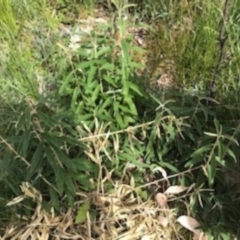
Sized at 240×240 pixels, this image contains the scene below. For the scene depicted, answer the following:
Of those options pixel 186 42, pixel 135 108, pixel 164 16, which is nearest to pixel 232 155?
pixel 135 108

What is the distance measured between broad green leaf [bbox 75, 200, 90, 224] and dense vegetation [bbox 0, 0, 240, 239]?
0.14 feet

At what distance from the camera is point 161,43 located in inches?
127

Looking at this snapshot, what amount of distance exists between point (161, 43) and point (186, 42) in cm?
15

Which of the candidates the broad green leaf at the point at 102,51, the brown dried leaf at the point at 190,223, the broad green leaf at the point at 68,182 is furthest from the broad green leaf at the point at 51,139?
the brown dried leaf at the point at 190,223

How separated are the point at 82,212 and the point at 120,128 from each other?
1.22 feet

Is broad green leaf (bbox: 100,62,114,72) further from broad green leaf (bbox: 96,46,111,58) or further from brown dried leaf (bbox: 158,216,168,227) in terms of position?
brown dried leaf (bbox: 158,216,168,227)

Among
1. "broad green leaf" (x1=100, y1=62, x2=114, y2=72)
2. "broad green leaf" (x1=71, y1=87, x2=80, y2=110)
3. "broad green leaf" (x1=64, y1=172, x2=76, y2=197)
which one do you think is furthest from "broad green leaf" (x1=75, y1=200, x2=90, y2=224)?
"broad green leaf" (x1=100, y1=62, x2=114, y2=72)

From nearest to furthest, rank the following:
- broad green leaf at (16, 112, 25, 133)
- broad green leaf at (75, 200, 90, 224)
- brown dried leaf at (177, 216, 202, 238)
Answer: broad green leaf at (16, 112, 25, 133) → broad green leaf at (75, 200, 90, 224) → brown dried leaf at (177, 216, 202, 238)

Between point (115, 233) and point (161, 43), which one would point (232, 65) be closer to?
point (161, 43)

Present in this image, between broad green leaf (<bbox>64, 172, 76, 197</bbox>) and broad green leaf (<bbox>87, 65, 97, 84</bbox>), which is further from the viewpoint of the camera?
broad green leaf (<bbox>87, 65, 97, 84</bbox>)

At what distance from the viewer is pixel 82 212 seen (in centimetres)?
249

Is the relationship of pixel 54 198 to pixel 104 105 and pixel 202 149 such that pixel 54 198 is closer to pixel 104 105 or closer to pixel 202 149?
pixel 104 105

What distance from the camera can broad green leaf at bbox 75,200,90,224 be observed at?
2.47 meters

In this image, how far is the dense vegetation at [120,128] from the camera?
240 cm
